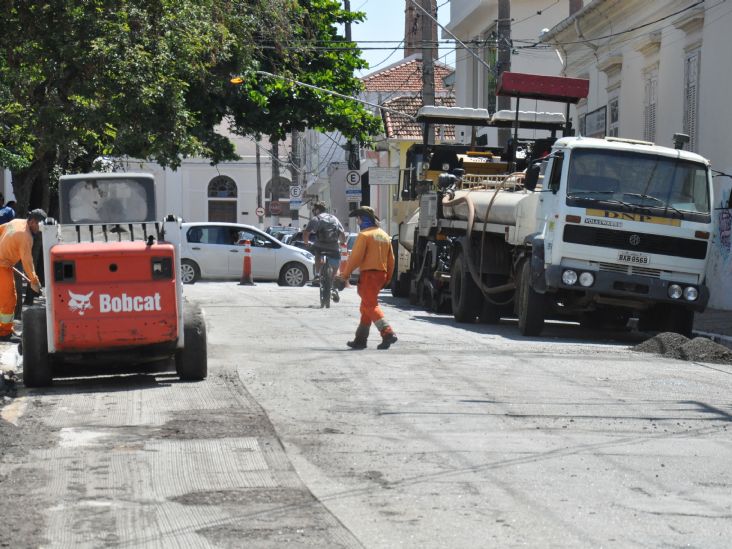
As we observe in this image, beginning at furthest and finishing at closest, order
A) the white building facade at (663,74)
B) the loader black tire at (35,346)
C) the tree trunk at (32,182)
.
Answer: the white building facade at (663,74) → the tree trunk at (32,182) → the loader black tire at (35,346)

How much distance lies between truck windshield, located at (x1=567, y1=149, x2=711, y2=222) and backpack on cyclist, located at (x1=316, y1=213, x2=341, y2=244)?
6.74m

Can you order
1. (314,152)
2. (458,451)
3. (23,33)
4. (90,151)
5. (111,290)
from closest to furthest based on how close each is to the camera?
(458,451) < (111,290) < (23,33) < (90,151) < (314,152)

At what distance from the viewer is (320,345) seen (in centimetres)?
1439

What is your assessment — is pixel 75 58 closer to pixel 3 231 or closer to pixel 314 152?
pixel 3 231

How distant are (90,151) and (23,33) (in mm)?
8608

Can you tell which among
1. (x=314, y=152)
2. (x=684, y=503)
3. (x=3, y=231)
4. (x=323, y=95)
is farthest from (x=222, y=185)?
(x=684, y=503)

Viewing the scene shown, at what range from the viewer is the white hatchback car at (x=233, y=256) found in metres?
30.1

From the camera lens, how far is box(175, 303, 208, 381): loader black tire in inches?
436

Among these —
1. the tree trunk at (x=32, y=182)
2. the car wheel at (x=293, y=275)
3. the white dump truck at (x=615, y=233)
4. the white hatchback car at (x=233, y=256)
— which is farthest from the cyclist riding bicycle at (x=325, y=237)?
the car wheel at (x=293, y=275)

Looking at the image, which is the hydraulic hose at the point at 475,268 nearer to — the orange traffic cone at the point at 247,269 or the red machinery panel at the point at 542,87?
the red machinery panel at the point at 542,87

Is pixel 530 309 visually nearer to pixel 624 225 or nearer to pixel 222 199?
pixel 624 225

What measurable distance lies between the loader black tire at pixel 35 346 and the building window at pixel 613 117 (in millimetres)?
20266

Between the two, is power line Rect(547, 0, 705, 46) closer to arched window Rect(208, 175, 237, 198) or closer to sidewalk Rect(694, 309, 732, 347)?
sidewalk Rect(694, 309, 732, 347)

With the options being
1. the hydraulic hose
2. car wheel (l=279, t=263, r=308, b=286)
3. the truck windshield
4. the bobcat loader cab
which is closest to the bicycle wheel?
the hydraulic hose
